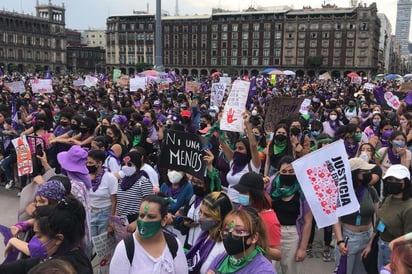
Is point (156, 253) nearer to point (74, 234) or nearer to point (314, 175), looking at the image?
point (74, 234)

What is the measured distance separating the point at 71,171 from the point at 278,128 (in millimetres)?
2766

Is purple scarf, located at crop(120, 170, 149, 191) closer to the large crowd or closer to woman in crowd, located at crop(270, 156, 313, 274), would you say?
the large crowd

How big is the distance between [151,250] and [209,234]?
455 mm

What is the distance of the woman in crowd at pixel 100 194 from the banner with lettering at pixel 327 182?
1.91 meters

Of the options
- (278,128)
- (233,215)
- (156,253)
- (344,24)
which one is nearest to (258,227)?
(233,215)

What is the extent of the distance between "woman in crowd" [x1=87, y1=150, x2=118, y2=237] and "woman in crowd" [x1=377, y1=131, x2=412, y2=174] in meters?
3.49

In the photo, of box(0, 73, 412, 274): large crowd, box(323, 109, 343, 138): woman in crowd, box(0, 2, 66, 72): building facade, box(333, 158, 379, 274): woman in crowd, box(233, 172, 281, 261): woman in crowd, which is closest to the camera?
box(0, 73, 412, 274): large crowd

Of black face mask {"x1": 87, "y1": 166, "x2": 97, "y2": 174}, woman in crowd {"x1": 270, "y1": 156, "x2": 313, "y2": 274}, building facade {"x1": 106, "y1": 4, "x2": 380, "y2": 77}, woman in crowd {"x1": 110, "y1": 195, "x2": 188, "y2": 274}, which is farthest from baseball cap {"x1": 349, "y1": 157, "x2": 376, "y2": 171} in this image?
building facade {"x1": 106, "y1": 4, "x2": 380, "y2": 77}

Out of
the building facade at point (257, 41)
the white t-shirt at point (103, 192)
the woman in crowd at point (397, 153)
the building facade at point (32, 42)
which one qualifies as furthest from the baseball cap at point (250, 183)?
the building facade at point (32, 42)

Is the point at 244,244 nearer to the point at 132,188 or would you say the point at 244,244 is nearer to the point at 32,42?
the point at 132,188

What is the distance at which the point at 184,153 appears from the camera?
4293 millimetres

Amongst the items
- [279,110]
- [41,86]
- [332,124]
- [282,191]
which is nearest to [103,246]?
[282,191]

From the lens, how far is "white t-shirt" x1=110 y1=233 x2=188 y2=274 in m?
2.71

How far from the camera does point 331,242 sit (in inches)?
213
